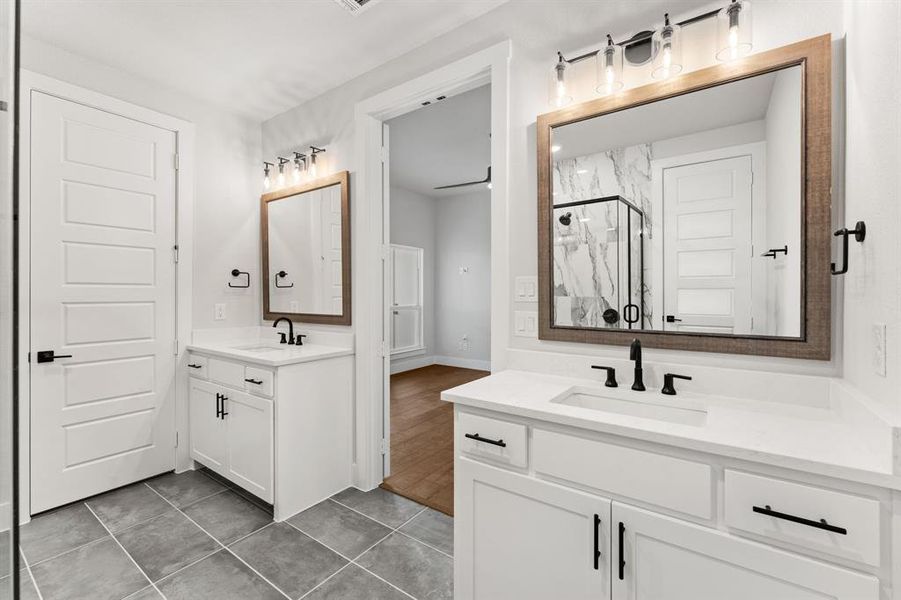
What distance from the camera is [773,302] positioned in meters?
1.38

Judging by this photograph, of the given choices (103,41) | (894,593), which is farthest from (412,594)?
(103,41)

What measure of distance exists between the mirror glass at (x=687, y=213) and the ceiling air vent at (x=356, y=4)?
1.13 m

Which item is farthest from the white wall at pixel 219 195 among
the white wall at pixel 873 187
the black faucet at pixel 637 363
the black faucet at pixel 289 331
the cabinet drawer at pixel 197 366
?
the white wall at pixel 873 187

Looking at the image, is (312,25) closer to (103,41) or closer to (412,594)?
(103,41)

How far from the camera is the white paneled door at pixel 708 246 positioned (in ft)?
4.67

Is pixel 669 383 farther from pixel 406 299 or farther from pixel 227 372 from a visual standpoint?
pixel 406 299

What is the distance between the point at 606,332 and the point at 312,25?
222 centimetres

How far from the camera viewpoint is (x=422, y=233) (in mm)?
6566

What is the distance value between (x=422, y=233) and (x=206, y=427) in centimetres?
451

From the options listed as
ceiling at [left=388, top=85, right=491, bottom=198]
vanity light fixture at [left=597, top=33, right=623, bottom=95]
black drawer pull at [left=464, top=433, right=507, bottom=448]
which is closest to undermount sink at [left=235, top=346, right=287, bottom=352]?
black drawer pull at [left=464, top=433, right=507, bottom=448]

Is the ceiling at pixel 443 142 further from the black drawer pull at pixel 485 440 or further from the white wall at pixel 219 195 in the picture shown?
the black drawer pull at pixel 485 440

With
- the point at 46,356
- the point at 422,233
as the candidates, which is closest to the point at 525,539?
the point at 46,356

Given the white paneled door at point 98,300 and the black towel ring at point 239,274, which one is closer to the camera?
the white paneled door at point 98,300

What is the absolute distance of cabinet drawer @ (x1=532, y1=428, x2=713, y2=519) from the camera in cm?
103
